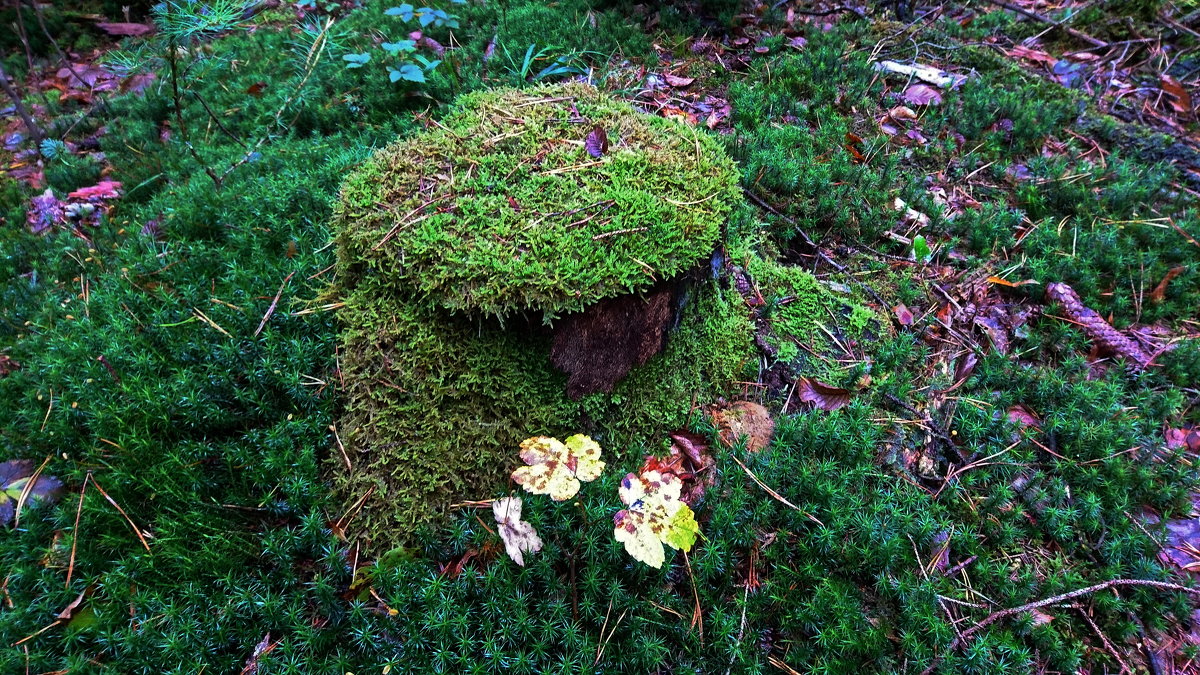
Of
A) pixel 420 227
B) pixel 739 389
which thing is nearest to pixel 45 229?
pixel 420 227

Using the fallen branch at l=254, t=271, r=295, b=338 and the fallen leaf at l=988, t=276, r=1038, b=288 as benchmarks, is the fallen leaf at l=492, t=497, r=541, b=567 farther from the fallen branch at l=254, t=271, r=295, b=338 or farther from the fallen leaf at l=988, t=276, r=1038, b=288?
the fallen leaf at l=988, t=276, r=1038, b=288

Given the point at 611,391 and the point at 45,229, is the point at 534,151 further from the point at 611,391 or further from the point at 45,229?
the point at 45,229

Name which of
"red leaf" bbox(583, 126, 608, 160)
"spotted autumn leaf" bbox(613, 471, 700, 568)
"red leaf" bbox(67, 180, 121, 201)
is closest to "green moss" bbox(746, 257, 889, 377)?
"red leaf" bbox(583, 126, 608, 160)

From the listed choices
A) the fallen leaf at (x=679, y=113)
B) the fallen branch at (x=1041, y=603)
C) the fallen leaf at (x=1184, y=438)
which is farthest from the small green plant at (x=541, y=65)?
the fallen leaf at (x=1184, y=438)

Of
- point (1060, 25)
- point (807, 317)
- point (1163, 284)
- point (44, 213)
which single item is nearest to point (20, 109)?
point (44, 213)

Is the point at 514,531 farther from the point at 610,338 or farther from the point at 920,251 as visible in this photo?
the point at 920,251

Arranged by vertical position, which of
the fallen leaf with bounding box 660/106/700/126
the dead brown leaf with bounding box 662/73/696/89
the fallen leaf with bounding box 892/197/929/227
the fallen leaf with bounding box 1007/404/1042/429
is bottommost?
the fallen leaf with bounding box 1007/404/1042/429

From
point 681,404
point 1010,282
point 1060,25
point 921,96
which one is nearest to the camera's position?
point 681,404
